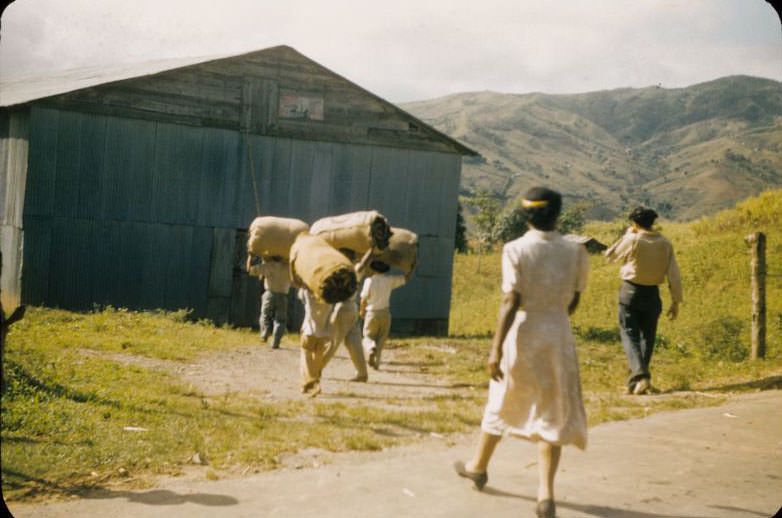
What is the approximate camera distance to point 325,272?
22.5 ft

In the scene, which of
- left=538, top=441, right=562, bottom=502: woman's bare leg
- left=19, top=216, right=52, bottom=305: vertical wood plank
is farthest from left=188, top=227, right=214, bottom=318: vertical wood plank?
left=538, top=441, right=562, bottom=502: woman's bare leg

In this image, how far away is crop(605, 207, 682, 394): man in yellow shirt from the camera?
9664 mm

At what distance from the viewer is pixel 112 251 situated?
54.9 ft

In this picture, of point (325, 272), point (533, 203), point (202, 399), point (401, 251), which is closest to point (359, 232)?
point (325, 272)

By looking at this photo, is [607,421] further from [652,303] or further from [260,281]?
[260,281]

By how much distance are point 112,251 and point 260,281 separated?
11.1ft

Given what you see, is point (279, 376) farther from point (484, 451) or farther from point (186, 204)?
point (186, 204)

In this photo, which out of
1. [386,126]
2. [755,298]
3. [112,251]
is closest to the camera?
[755,298]

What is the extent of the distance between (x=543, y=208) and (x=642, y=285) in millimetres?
5270

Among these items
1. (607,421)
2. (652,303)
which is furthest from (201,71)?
(607,421)

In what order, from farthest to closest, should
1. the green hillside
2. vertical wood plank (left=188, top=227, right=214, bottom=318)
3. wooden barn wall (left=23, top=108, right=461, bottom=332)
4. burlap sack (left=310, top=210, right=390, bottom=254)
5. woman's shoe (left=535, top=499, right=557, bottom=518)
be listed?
vertical wood plank (left=188, top=227, right=214, bottom=318), wooden barn wall (left=23, top=108, right=461, bottom=332), the green hillside, burlap sack (left=310, top=210, right=390, bottom=254), woman's shoe (left=535, top=499, right=557, bottom=518)

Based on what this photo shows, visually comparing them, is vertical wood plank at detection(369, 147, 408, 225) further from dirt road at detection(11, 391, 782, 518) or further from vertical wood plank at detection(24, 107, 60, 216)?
dirt road at detection(11, 391, 782, 518)

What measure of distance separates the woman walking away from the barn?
1332 centimetres

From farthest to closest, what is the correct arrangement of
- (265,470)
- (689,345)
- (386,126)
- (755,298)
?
(386,126) → (689,345) → (755,298) → (265,470)
